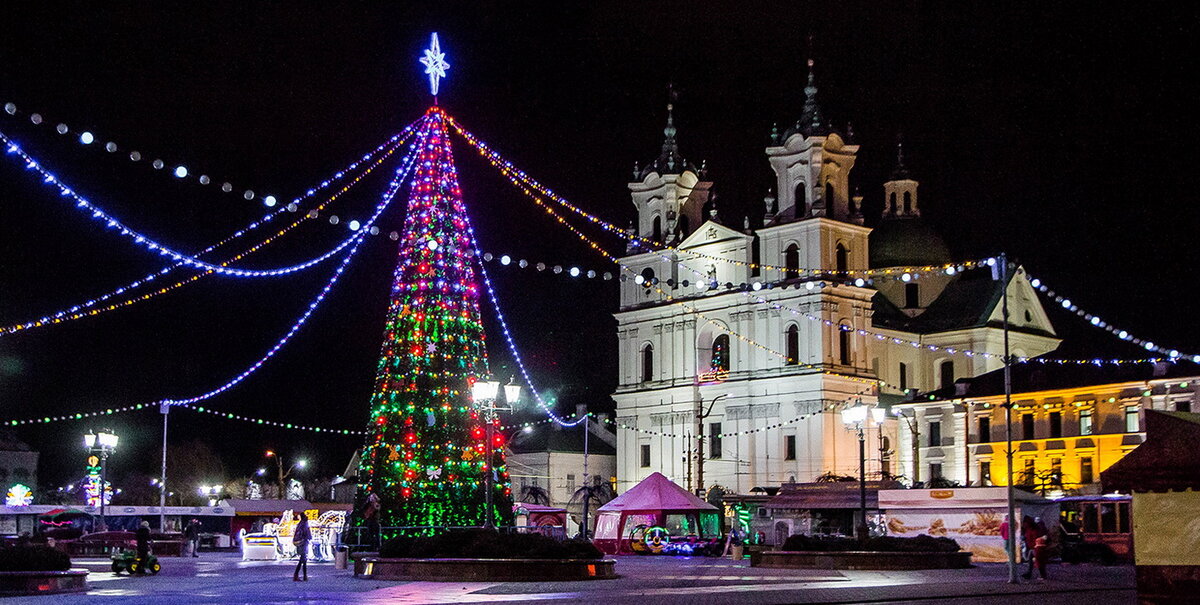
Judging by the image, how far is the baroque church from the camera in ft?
242

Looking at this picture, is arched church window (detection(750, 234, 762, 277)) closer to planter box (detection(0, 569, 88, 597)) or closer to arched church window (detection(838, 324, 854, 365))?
arched church window (detection(838, 324, 854, 365))

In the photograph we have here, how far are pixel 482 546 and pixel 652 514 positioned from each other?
24006mm

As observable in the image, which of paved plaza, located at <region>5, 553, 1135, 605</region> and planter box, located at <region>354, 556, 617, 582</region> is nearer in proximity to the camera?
paved plaza, located at <region>5, 553, 1135, 605</region>

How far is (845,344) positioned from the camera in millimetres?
75125

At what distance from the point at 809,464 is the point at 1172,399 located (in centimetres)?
1813

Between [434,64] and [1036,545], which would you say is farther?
[434,64]

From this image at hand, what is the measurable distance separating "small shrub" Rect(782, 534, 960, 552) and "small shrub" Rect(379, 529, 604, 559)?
8.93 m

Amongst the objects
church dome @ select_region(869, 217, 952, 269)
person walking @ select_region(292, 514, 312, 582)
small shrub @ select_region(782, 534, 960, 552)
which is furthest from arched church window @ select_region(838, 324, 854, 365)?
person walking @ select_region(292, 514, 312, 582)

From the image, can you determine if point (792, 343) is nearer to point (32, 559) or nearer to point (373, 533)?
point (373, 533)

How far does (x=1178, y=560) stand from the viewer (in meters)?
12.8

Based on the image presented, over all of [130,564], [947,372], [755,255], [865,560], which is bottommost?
[865,560]

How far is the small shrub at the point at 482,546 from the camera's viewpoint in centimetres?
2772

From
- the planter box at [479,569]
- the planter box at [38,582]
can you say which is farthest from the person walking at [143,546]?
the planter box at [38,582]

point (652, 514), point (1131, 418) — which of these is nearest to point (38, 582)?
point (652, 514)
